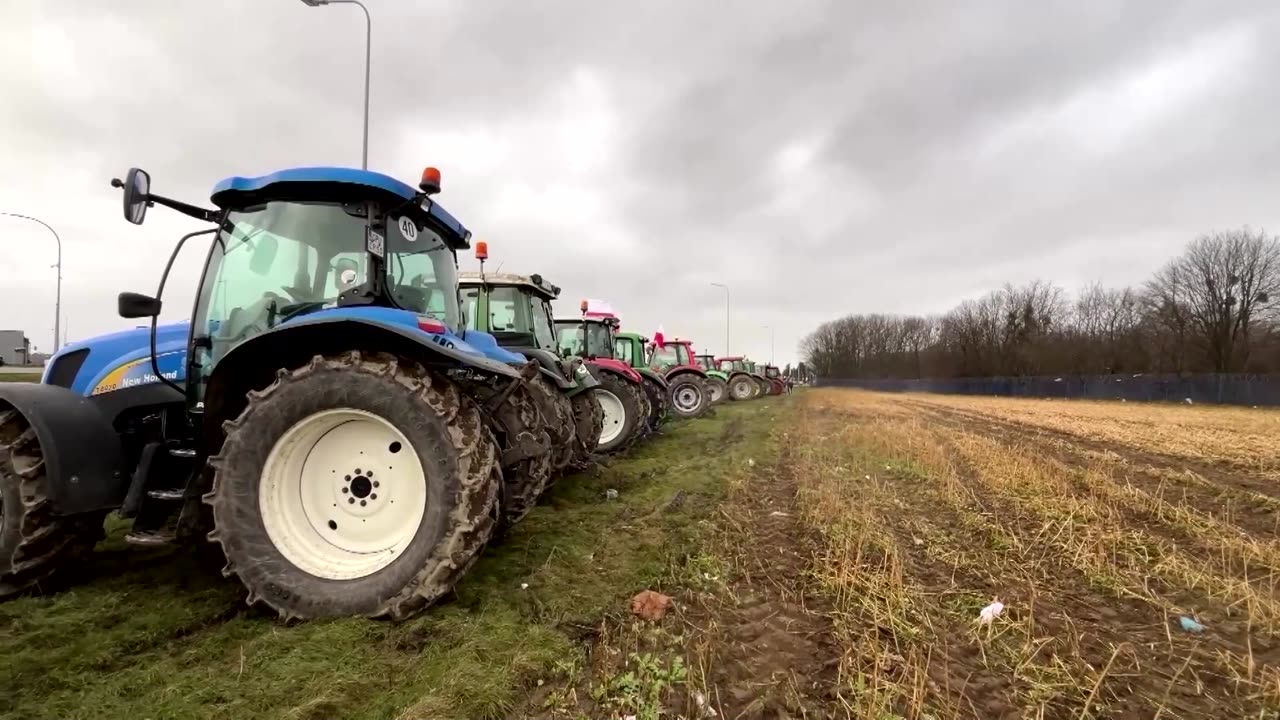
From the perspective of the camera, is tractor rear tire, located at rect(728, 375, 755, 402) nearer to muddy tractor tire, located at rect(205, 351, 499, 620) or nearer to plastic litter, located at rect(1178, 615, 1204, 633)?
plastic litter, located at rect(1178, 615, 1204, 633)

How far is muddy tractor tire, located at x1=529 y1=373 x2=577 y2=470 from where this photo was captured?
15.7 feet

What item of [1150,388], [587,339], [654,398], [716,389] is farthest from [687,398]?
[1150,388]

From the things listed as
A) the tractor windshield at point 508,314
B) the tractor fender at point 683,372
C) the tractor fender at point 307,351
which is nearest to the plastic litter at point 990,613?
the tractor fender at point 307,351

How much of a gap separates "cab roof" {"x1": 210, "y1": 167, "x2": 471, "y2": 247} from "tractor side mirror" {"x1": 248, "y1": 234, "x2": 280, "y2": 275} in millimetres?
237

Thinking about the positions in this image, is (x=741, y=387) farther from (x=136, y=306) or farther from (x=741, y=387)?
(x=136, y=306)

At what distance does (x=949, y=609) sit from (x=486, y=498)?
7.71 feet

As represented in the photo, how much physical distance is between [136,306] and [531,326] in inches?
174

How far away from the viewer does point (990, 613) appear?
10.3 ft

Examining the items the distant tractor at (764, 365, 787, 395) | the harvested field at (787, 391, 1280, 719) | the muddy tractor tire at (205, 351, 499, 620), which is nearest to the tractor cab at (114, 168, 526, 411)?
the muddy tractor tire at (205, 351, 499, 620)

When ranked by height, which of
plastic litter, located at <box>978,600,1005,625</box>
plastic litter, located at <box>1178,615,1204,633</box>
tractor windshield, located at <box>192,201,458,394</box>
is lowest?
plastic litter, located at <box>1178,615,1204,633</box>

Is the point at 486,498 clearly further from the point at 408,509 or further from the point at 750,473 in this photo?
the point at 750,473

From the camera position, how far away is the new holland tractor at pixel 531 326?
21.7ft

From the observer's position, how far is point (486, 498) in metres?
2.96

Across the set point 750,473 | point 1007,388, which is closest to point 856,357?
point 1007,388
